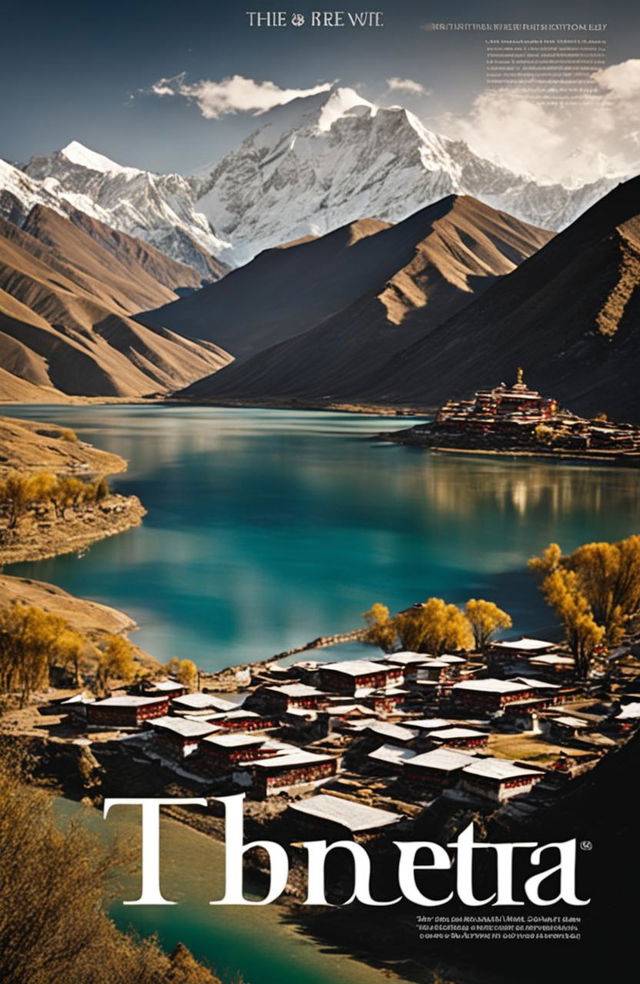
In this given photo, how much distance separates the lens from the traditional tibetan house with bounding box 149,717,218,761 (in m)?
21.6

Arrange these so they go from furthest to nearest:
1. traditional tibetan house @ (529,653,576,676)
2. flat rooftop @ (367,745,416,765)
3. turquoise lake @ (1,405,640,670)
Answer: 1. turquoise lake @ (1,405,640,670)
2. traditional tibetan house @ (529,653,576,676)
3. flat rooftop @ (367,745,416,765)

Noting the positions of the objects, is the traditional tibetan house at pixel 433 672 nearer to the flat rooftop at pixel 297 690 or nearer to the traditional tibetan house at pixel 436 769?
the flat rooftop at pixel 297 690

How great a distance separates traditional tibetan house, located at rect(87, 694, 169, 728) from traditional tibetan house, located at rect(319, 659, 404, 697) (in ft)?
12.7

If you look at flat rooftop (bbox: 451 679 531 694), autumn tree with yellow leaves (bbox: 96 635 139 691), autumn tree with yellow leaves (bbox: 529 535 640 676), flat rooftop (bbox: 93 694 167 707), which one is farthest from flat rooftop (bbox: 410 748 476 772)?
autumn tree with yellow leaves (bbox: 529 535 640 676)

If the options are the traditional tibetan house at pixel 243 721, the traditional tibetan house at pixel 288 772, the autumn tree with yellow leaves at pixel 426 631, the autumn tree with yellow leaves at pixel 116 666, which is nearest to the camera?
the traditional tibetan house at pixel 288 772

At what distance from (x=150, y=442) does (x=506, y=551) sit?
63106mm

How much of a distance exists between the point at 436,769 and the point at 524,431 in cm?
8722

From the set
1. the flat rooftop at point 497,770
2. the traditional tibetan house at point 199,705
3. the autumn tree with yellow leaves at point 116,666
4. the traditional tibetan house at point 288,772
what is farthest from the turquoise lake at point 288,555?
the traditional tibetan house at point 199,705

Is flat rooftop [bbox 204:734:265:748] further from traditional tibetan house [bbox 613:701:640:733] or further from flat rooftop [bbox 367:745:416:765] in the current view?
traditional tibetan house [bbox 613:701:640:733]

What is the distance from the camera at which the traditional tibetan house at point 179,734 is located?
851 inches

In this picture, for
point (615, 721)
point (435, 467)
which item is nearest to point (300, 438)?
point (435, 467)

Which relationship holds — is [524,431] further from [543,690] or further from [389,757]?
[389,757]

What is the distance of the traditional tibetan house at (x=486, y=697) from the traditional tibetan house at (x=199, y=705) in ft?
15.1

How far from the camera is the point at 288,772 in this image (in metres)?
19.9
